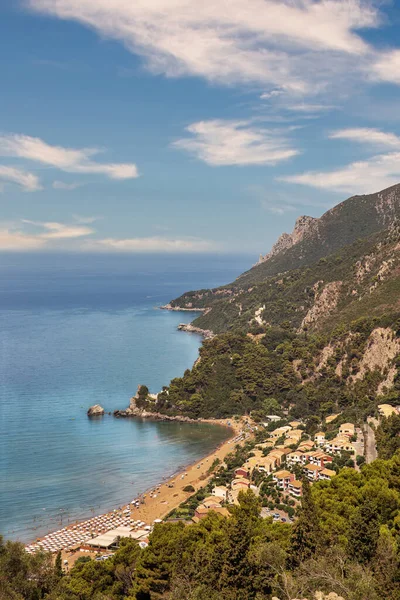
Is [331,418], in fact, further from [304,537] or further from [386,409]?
[304,537]

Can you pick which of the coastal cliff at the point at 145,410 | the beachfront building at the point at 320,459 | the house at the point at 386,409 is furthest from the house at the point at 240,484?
the coastal cliff at the point at 145,410

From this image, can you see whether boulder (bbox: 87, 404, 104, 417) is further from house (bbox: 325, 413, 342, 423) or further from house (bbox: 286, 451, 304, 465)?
house (bbox: 286, 451, 304, 465)

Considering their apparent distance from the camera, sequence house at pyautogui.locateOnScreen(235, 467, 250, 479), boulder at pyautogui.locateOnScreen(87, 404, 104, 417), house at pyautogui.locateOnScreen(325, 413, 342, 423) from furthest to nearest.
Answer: boulder at pyautogui.locateOnScreen(87, 404, 104, 417), house at pyautogui.locateOnScreen(325, 413, 342, 423), house at pyautogui.locateOnScreen(235, 467, 250, 479)

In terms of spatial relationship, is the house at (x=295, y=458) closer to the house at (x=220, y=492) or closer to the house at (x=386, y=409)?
the house at (x=220, y=492)

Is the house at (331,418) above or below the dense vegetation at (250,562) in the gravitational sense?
below

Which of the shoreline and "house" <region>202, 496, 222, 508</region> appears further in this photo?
"house" <region>202, 496, 222, 508</region>

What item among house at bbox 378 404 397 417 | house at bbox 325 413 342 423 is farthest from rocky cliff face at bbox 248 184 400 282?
house at bbox 378 404 397 417
